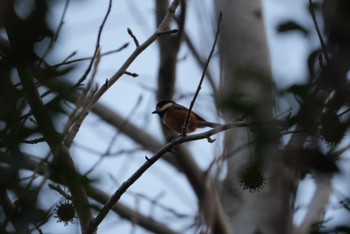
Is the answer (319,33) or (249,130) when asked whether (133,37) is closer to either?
(249,130)

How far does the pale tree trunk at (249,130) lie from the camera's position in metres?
1.21

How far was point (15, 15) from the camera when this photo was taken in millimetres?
1165

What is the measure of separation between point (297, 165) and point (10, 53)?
609 millimetres

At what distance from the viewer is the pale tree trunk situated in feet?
3.97

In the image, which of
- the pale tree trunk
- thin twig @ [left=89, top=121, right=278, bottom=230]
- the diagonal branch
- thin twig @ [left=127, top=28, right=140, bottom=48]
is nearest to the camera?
the pale tree trunk

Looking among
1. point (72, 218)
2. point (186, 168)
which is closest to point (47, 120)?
point (72, 218)

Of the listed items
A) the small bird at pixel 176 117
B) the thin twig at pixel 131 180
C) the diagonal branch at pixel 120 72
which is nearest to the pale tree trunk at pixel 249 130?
the thin twig at pixel 131 180

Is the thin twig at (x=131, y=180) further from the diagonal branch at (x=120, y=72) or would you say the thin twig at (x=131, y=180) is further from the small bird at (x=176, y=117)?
the small bird at (x=176, y=117)

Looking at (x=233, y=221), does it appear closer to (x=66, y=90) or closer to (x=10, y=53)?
(x=66, y=90)

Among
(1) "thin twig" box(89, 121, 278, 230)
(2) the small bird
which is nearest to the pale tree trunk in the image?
(1) "thin twig" box(89, 121, 278, 230)

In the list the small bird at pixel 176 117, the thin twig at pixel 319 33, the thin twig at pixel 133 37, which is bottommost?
the thin twig at pixel 319 33

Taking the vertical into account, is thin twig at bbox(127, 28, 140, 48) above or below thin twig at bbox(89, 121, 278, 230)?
above

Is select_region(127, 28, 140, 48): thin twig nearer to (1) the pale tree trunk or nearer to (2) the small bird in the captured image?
(1) the pale tree trunk

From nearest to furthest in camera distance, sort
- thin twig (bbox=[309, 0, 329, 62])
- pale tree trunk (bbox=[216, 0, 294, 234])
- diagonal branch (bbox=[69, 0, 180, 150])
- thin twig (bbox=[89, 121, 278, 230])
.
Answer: thin twig (bbox=[309, 0, 329, 62]) → pale tree trunk (bbox=[216, 0, 294, 234]) → thin twig (bbox=[89, 121, 278, 230]) → diagonal branch (bbox=[69, 0, 180, 150])
